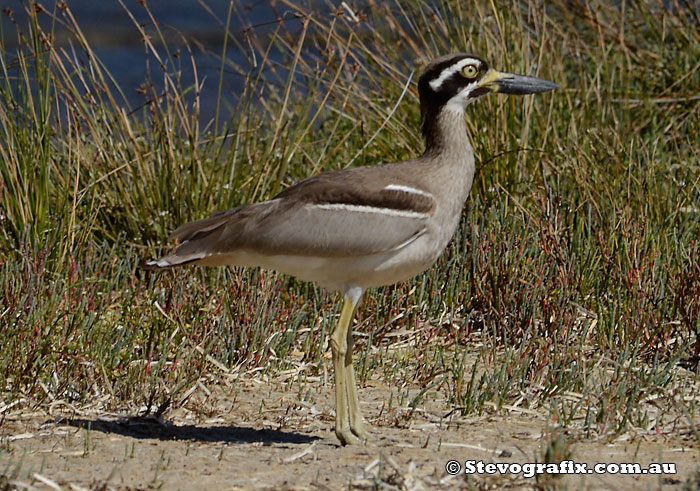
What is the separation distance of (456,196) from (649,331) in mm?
1388

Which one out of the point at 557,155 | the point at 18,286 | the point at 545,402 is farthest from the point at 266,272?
the point at 557,155

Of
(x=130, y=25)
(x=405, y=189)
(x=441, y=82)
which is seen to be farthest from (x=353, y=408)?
(x=130, y=25)

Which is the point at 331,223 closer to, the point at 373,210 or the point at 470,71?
the point at 373,210

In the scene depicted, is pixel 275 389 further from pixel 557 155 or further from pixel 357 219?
pixel 557 155

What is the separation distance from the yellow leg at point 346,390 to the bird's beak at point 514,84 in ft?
4.46

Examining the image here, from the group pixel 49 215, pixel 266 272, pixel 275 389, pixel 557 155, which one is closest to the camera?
pixel 275 389

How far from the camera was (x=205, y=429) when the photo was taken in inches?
186

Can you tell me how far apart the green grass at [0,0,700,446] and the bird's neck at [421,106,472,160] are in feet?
3.20

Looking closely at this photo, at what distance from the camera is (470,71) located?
5.23 metres

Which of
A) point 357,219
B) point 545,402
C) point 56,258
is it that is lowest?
point 545,402

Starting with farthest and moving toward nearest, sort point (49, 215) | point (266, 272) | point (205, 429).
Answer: point (49, 215), point (266, 272), point (205, 429)

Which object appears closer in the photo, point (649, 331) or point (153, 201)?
point (649, 331)

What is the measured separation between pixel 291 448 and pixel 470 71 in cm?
201

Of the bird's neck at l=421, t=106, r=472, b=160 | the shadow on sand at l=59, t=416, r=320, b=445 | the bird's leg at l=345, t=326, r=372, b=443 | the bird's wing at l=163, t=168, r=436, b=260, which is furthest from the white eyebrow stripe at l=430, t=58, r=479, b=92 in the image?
the shadow on sand at l=59, t=416, r=320, b=445
